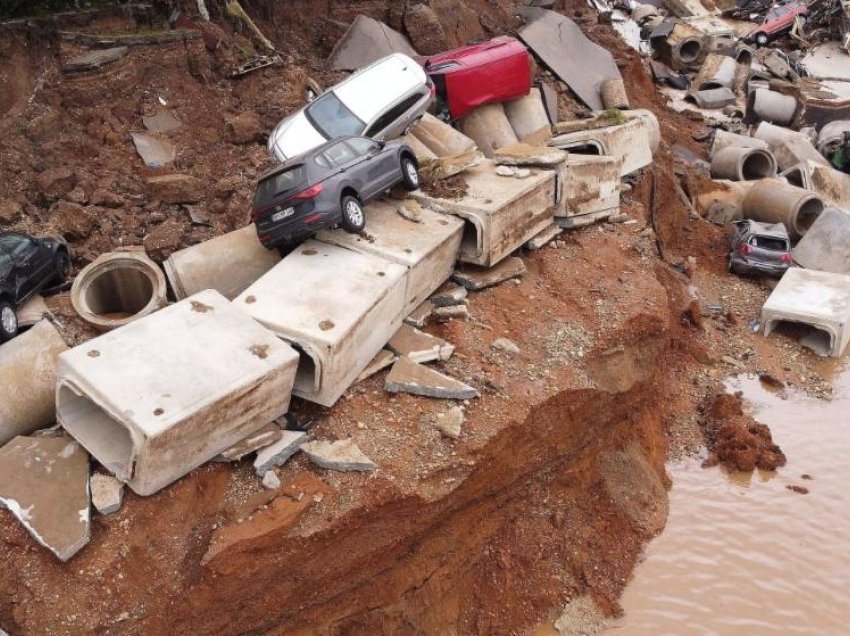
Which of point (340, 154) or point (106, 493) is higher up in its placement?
point (340, 154)

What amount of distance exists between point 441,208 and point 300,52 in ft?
21.9

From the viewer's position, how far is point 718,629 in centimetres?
841

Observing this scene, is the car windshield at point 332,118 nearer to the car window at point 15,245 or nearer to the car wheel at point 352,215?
the car wheel at point 352,215

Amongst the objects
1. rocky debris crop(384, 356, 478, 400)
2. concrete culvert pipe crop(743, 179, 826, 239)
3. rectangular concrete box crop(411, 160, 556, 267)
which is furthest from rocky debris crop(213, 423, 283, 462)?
concrete culvert pipe crop(743, 179, 826, 239)

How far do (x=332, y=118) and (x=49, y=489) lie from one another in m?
7.09

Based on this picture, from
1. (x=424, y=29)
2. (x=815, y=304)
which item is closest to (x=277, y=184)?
(x=424, y=29)

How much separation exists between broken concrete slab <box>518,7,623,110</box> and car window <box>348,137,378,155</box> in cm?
782

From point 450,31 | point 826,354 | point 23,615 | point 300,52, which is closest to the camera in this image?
point 23,615

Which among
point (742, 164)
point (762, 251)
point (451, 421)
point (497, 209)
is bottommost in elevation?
point (742, 164)

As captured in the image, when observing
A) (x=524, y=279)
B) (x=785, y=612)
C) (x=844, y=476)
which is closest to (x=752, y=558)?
(x=785, y=612)

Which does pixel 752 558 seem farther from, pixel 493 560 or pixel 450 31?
pixel 450 31

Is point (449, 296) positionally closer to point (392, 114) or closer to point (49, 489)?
point (392, 114)

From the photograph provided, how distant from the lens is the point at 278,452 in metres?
7.26

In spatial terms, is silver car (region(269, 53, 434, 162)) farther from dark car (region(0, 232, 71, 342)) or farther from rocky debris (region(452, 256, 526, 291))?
dark car (region(0, 232, 71, 342))
